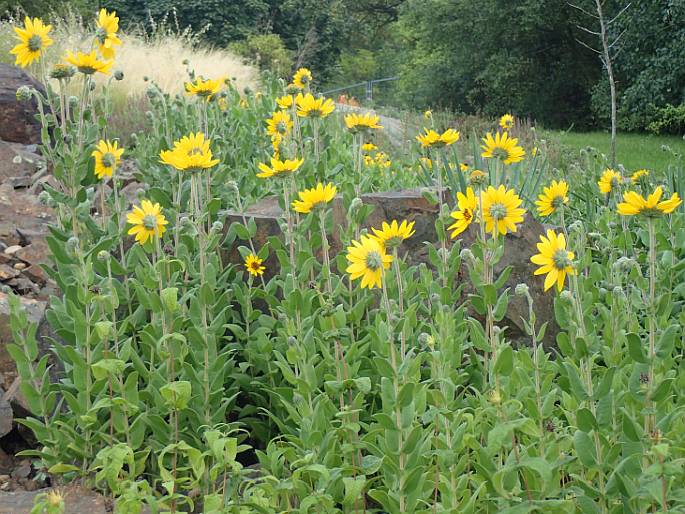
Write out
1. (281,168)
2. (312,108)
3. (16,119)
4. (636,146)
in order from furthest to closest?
(636,146)
(16,119)
(312,108)
(281,168)

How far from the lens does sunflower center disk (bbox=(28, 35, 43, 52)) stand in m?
3.29

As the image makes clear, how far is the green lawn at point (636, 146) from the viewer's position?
1493 centimetres

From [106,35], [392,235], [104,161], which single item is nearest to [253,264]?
[104,161]

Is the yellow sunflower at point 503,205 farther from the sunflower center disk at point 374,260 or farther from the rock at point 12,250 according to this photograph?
the rock at point 12,250

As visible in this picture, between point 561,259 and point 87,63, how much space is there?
Answer: 1.91 metres

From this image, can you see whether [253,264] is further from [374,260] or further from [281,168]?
[374,260]

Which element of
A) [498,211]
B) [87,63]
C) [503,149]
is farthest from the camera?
[503,149]

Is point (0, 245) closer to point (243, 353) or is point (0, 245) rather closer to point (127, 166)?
point (243, 353)

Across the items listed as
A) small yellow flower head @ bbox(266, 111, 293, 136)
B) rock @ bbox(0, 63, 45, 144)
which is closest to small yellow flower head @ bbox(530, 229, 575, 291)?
small yellow flower head @ bbox(266, 111, 293, 136)

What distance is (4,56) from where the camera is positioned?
1183 cm

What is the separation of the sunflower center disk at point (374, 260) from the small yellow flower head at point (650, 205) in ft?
2.06

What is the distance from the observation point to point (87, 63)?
3072 millimetres

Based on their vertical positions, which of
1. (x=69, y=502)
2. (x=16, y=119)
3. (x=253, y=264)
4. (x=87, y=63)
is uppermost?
(x=87, y=63)

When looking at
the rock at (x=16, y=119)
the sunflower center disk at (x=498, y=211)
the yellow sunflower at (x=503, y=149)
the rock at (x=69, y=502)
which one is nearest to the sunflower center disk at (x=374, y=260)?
the sunflower center disk at (x=498, y=211)
